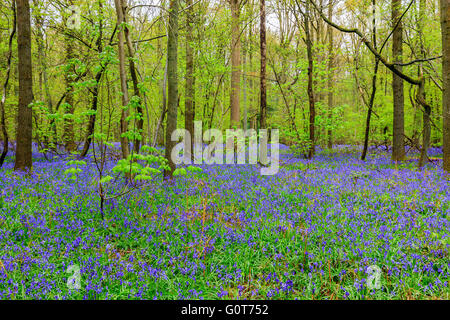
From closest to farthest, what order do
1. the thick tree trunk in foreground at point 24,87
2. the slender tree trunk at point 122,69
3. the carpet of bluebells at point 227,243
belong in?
the carpet of bluebells at point 227,243
the slender tree trunk at point 122,69
the thick tree trunk in foreground at point 24,87

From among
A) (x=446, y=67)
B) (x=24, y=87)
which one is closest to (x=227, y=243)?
(x=24, y=87)

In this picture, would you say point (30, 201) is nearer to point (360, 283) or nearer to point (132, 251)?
point (132, 251)

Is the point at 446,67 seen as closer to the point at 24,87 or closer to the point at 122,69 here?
the point at 122,69

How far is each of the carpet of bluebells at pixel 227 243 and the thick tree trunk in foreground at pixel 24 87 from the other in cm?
228

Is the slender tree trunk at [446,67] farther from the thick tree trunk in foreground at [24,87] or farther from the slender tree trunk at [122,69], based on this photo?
the thick tree trunk in foreground at [24,87]

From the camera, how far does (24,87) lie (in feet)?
26.3

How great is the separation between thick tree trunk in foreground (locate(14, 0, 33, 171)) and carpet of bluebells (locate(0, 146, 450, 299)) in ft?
7.49

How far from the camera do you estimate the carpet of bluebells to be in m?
2.77

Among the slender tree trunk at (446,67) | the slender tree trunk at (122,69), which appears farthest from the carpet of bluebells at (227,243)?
the slender tree trunk at (446,67)

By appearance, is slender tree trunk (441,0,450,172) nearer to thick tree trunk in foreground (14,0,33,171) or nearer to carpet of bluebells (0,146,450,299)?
carpet of bluebells (0,146,450,299)

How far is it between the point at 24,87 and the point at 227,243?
338 inches

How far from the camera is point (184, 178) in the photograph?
8.09m

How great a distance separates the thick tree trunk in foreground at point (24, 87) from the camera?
7.87 meters
